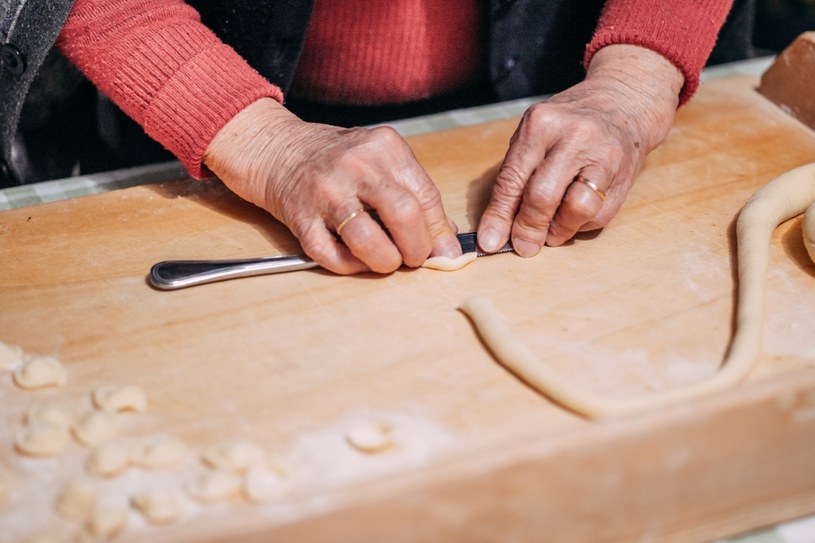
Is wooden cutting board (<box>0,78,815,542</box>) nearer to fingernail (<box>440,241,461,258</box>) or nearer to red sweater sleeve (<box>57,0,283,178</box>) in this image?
fingernail (<box>440,241,461,258</box>)

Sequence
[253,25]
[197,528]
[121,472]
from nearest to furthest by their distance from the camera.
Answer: [197,528]
[121,472]
[253,25]

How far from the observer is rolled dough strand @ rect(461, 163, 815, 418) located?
2.62 ft

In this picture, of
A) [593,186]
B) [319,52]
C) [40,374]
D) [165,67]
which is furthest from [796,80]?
[40,374]

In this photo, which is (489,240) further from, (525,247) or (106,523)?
(106,523)

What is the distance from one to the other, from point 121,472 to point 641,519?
49cm

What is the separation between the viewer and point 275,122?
1.12 m

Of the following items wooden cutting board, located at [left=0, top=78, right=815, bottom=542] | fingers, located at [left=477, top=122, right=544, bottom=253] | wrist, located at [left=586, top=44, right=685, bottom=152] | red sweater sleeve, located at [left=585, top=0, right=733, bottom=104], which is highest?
red sweater sleeve, located at [left=585, top=0, right=733, bottom=104]

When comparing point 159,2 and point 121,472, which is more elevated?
point 159,2

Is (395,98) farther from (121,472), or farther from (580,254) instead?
(121,472)

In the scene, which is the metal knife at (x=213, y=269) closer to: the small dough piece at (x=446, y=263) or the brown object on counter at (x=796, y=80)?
the small dough piece at (x=446, y=263)

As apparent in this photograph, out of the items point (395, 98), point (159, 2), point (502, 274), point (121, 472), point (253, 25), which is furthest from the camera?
point (395, 98)

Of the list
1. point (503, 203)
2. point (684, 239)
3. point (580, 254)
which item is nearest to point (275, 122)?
point (503, 203)

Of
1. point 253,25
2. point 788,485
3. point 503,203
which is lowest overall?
point 788,485

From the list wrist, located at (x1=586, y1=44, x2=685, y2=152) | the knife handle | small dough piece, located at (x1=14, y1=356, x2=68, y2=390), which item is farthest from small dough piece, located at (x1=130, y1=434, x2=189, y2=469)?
wrist, located at (x1=586, y1=44, x2=685, y2=152)
